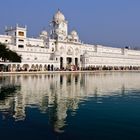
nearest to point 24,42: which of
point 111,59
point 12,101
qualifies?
point 111,59

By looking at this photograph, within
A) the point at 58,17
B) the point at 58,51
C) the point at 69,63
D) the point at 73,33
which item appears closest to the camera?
the point at 58,51

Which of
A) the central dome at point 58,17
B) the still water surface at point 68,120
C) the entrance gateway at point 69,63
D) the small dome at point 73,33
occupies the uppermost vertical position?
the central dome at point 58,17

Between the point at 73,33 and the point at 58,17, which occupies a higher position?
the point at 58,17

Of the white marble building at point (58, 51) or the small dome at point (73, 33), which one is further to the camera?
the small dome at point (73, 33)

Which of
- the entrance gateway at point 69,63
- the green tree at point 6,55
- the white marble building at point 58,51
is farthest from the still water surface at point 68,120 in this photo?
the entrance gateway at point 69,63

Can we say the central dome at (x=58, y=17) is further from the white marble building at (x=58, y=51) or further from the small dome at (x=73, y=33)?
the small dome at (x=73, y=33)

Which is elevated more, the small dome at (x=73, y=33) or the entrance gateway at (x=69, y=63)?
the small dome at (x=73, y=33)

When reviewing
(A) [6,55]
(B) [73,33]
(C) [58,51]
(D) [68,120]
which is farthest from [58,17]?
(D) [68,120]

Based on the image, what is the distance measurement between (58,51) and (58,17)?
16.0 metres

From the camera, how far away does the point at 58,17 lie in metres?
108

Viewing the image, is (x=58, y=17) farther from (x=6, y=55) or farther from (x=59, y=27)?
(x=6, y=55)

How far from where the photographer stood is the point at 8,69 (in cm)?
7244

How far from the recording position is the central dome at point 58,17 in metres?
108

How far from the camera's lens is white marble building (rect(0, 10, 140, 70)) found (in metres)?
85.9
